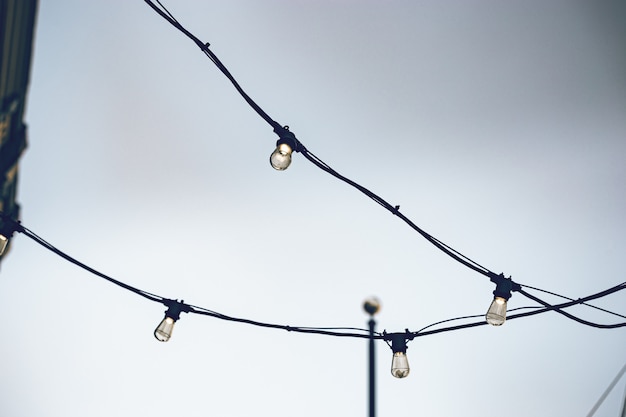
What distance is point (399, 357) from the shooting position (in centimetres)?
392

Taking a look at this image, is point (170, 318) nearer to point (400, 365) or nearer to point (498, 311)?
point (400, 365)

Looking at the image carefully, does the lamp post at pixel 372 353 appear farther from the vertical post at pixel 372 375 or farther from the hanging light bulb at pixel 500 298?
the hanging light bulb at pixel 500 298

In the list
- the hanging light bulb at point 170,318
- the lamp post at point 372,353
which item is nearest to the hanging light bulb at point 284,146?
the lamp post at point 372,353

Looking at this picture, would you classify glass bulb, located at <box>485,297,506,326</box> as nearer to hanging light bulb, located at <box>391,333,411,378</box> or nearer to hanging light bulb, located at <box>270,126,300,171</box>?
hanging light bulb, located at <box>391,333,411,378</box>

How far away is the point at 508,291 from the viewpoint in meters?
3.65

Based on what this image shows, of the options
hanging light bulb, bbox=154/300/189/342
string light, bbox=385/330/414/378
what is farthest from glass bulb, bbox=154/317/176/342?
string light, bbox=385/330/414/378

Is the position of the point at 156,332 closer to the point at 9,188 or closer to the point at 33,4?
the point at 33,4

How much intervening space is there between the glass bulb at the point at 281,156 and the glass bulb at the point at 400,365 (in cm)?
164

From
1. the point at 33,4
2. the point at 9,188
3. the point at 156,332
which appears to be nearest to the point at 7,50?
the point at 33,4

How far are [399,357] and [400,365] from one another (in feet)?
0.18

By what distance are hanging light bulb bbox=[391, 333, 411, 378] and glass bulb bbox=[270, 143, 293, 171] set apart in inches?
60.4

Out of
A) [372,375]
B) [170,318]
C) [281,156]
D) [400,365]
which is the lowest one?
[372,375]

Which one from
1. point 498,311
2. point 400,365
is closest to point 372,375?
point 400,365

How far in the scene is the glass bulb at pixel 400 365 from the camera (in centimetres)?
390
